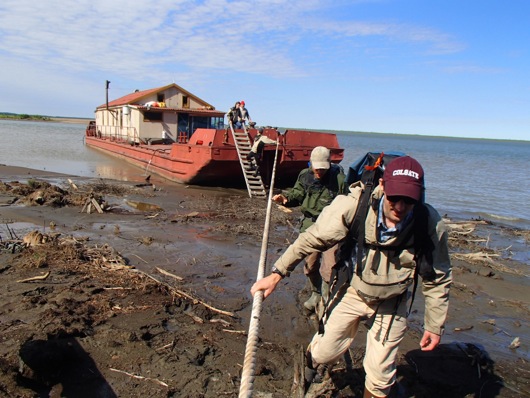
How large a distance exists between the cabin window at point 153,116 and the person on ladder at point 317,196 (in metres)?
17.6

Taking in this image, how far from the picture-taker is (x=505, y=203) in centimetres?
1620

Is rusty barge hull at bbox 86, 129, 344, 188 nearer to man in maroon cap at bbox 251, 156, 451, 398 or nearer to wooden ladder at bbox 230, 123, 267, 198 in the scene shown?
wooden ladder at bbox 230, 123, 267, 198

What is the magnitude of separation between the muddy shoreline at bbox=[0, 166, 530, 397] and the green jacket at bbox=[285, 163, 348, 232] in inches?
47.9

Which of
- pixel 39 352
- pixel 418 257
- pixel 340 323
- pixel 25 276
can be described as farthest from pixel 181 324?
pixel 418 257

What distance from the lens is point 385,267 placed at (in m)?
2.53

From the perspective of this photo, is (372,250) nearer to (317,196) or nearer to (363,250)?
(363,250)

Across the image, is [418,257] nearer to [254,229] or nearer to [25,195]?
[254,229]

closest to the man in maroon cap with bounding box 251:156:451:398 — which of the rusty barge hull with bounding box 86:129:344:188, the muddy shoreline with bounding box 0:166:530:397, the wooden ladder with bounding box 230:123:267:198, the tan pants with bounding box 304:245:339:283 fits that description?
the muddy shoreline with bounding box 0:166:530:397

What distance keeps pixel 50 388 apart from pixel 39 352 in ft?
0.93

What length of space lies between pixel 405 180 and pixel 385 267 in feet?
1.97

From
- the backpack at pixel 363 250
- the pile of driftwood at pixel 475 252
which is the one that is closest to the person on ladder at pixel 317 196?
the backpack at pixel 363 250

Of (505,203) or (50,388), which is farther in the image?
(505,203)

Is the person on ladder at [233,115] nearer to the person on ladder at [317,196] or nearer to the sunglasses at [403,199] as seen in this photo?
the person on ladder at [317,196]

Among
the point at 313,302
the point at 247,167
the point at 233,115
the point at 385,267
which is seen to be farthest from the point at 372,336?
the point at 233,115
